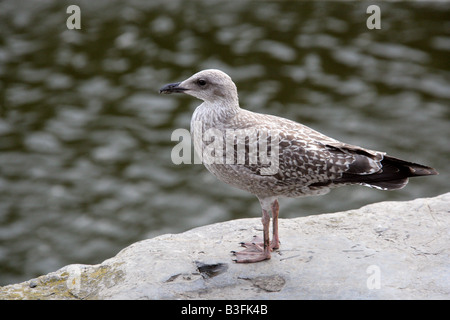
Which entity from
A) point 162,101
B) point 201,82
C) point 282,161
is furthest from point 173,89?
→ point 162,101

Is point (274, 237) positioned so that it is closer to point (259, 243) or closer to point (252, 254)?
point (259, 243)

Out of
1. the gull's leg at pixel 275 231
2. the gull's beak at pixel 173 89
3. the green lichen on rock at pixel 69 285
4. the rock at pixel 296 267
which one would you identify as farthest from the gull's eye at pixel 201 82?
the green lichen on rock at pixel 69 285

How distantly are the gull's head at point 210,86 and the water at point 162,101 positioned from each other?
15.5ft

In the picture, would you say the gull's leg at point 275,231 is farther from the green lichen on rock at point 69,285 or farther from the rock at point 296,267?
the green lichen on rock at point 69,285

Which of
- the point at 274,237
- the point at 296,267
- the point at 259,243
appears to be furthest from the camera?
the point at 259,243

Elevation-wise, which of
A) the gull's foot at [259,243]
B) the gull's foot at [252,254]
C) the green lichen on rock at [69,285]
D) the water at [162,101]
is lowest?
the green lichen on rock at [69,285]

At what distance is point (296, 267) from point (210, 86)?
6.90 ft

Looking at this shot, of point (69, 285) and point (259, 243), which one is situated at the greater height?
point (259, 243)

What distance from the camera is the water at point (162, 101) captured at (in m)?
11.8

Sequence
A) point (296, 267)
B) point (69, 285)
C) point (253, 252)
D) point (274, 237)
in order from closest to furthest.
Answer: point (296, 267)
point (69, 285)
point (253, 252)
point (274, 237)

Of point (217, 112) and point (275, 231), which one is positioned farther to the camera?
point (275, 231)

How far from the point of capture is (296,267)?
6.99 metres

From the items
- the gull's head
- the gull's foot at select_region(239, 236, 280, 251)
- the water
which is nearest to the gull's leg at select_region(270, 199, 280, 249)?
the gull's foot at select_region(239, 236, 280, 251)

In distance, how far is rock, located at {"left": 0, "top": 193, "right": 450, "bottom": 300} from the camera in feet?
21.7
